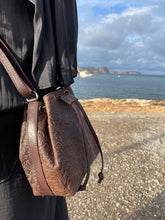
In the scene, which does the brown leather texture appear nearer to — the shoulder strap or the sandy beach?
the shoulder strap

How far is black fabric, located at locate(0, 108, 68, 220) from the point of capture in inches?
29.2

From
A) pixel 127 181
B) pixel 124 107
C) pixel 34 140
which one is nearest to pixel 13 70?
pixel 34 140

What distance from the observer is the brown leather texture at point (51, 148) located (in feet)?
2.29

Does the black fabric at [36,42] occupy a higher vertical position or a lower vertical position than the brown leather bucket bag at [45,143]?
higher

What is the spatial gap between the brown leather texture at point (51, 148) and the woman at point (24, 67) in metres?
0.07

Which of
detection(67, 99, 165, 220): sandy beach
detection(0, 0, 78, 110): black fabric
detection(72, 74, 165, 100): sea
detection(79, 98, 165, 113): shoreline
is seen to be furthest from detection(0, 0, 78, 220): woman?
detection(79, 98, 165, 113): shoreline

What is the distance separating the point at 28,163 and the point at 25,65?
0.40 metres

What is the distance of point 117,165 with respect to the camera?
11.7 feet

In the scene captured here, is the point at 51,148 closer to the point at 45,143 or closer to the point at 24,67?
the point at 45,143

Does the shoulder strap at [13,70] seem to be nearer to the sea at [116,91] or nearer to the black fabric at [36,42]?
the black fabric at [36,42]

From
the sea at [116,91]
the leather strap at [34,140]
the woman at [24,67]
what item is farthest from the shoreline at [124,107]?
the leather strap at [34,140]

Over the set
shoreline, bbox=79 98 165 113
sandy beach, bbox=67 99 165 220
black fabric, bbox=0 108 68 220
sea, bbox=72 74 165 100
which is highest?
black fabric, bbox=0 108 68 220

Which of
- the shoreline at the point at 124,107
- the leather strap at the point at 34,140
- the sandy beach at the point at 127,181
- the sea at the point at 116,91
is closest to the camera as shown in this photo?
the leather strap at the point at 34,140

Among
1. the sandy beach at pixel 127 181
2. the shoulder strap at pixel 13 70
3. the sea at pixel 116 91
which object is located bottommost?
the sea at pixel 116 91
